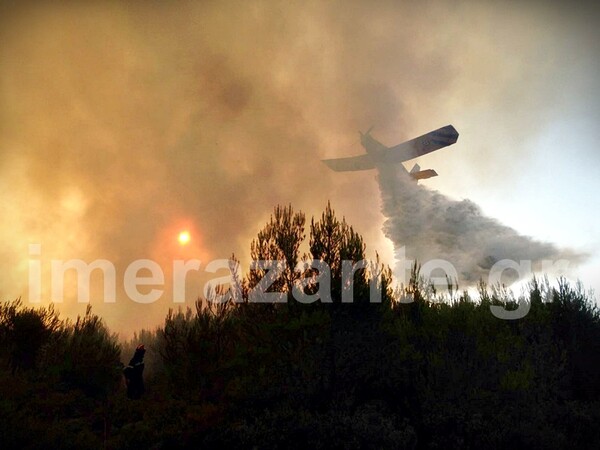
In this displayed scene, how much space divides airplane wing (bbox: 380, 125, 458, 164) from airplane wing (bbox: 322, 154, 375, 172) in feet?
5.25

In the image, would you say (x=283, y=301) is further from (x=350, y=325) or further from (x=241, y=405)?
(x=241, y=405)

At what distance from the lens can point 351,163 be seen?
141 ft

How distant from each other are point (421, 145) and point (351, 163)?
26.4 ft

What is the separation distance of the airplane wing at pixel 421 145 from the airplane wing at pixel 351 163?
1.60 m

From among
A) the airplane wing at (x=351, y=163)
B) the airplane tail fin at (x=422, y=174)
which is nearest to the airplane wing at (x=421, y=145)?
the airplane wing at (x=351, y=163)

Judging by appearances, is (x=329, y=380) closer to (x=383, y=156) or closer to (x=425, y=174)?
(x=383, y=156)

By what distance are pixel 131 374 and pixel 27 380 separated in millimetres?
4373

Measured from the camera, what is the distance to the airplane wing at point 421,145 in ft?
116

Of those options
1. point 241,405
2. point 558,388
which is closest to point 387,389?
point 241,405

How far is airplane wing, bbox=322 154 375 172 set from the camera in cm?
4269

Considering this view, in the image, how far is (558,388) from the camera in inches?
496

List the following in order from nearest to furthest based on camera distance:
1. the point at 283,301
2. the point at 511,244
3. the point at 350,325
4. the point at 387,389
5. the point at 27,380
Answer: the point at 387,389, the point at 350,325, the point at 283,301, the point at 27,380, the point at 511,244

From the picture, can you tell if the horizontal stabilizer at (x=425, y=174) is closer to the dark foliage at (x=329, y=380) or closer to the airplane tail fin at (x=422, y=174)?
the airplane tail fin at (x=422, y=174)

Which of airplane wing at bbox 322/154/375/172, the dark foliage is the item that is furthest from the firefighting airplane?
the dark foliage
